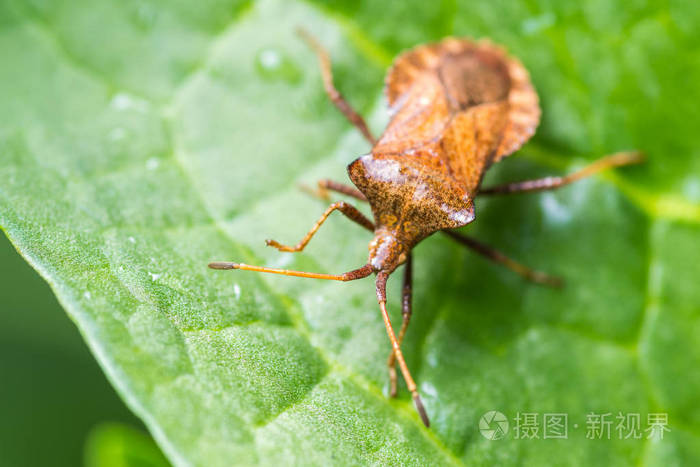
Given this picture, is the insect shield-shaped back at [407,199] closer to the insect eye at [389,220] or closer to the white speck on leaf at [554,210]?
the insect eye at [389,220]

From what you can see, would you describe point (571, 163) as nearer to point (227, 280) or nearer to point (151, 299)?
point (227, 280)

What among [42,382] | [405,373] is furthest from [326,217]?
[42,382]

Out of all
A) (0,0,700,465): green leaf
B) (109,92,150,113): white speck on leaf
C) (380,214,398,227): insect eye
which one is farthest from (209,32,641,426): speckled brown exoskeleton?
(109,92,150,113): white speck on leaf
